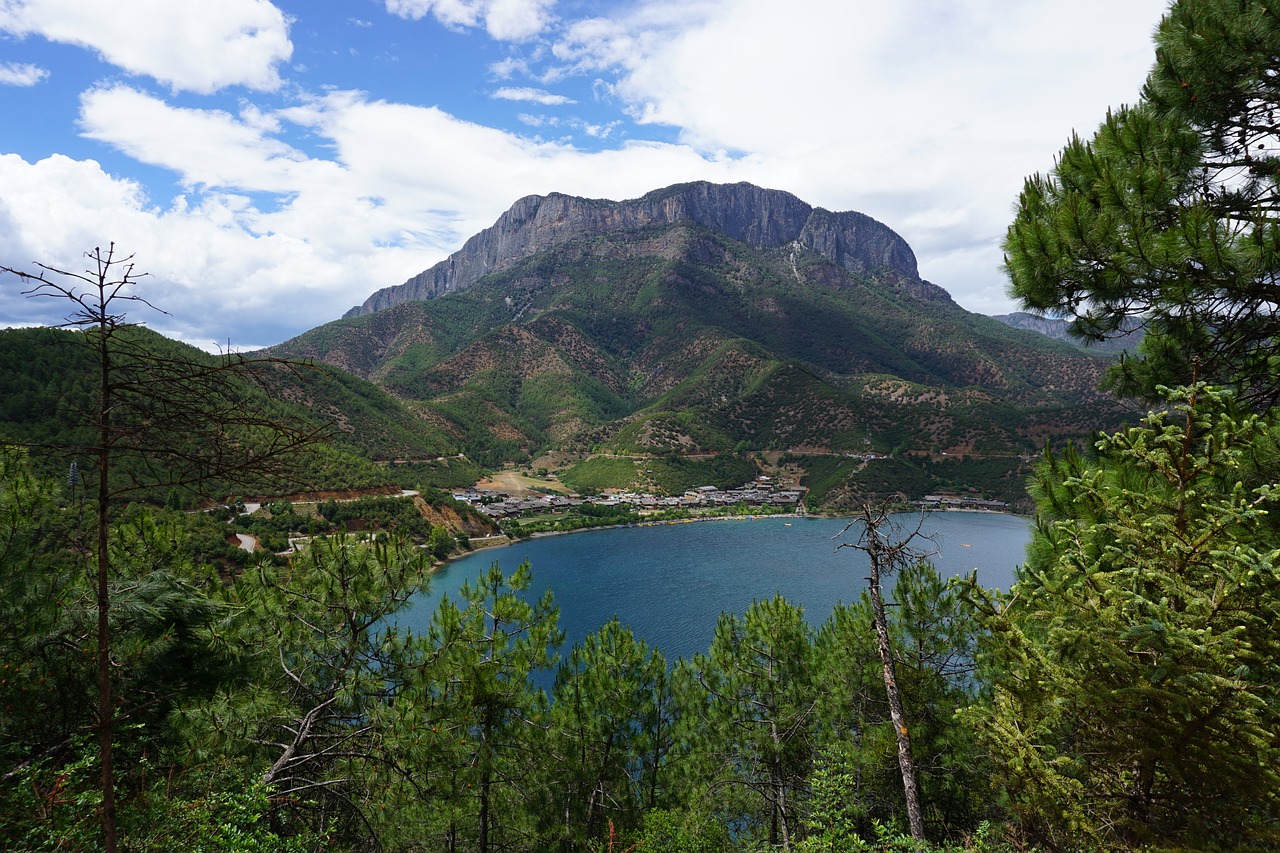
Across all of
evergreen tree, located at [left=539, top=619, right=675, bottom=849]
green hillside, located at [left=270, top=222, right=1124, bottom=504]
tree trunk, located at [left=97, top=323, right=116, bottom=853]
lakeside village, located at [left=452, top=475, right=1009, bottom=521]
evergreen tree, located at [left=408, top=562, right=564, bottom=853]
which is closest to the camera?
tree trunk, located at [left=97, top=323, right=116, bottom=853]

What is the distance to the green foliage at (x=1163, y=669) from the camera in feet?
9.15

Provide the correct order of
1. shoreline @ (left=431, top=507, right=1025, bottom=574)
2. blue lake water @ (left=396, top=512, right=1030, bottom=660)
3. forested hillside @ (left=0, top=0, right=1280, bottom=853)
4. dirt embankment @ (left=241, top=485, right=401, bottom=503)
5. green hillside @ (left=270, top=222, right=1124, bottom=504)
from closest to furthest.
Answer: forested hillside @ (left=0, top=0, right=1280, bottom=853)
blue lake water @ (left=396, top=512, right=1030, bottom=660)
dirt embankment @ (left=241, top=485, right=401, bottom=503)
shoreline @ (left=431, top=507, right=1025, bottom=574)
green hillside @ (left=270, top=222, right=1124, bottom=504)

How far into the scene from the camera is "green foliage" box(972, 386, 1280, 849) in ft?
9.15

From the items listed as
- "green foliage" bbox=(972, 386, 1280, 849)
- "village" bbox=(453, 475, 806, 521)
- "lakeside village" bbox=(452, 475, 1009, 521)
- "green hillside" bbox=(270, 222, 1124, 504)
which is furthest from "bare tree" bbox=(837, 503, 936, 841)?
"green hillside" bbox=(270, 222, 1124, 504)

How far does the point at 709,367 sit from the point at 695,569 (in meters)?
81.7

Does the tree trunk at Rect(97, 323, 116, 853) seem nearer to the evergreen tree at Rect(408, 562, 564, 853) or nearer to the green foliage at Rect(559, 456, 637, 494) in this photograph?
the evergreen tree at Rect(408, 562, 564, 853)

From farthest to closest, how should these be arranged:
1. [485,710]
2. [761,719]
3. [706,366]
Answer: [706,366], [761,719], [485,710]

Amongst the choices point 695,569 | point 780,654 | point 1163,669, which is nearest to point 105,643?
point 1163,669

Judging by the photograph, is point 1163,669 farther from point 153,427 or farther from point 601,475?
point 601,475

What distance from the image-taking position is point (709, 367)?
128625 millimetres

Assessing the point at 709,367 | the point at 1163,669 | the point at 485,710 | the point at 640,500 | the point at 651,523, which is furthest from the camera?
the point at 709,367

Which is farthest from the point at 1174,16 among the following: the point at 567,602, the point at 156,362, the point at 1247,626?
the point at 567,602

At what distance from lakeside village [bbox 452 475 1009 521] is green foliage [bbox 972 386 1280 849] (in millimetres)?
70062

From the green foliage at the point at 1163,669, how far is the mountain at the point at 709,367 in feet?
277
